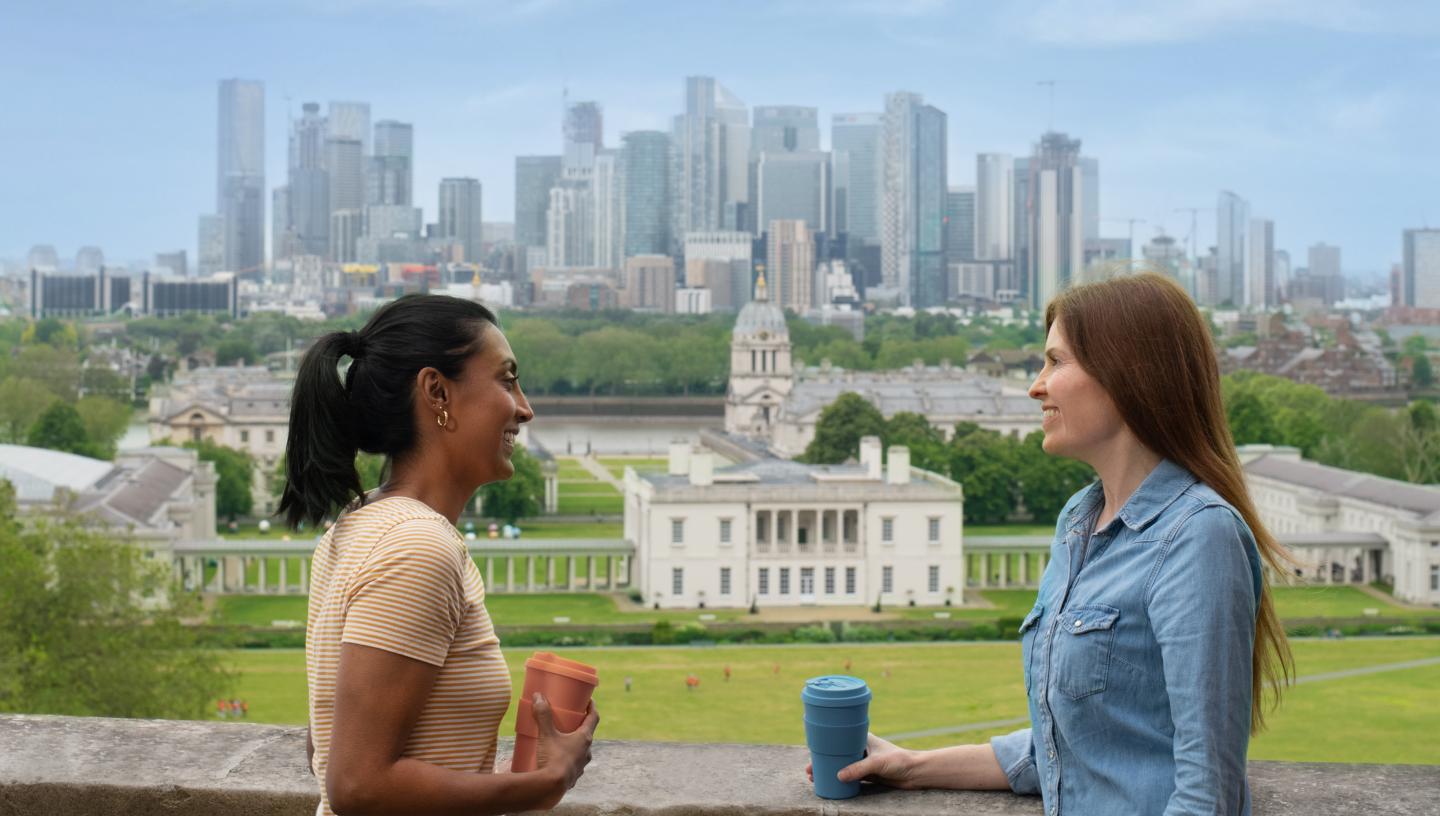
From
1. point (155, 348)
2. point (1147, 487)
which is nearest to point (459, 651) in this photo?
point (1147, 487)

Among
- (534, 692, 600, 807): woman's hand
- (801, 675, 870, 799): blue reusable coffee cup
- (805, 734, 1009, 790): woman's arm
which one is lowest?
(805, 734, 1009, 790): woman's arm

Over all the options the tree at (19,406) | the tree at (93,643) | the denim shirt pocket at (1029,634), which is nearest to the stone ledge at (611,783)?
the denim shirt pocket at (1029,634)

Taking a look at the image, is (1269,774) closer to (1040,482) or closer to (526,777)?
(526,777)

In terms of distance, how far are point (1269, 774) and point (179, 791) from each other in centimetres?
219

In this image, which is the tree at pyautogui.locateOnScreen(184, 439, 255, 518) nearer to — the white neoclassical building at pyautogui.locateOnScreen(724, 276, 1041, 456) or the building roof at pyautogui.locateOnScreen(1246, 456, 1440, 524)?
the white neoclassical building at pyautogui.locateOnScreen(724, 276, 1041, 456)

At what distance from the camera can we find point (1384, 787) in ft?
12.1

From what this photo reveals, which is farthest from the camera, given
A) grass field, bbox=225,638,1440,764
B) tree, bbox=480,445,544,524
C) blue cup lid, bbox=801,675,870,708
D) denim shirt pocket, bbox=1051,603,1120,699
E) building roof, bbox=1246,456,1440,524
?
tree, bbox=480,445,544,524

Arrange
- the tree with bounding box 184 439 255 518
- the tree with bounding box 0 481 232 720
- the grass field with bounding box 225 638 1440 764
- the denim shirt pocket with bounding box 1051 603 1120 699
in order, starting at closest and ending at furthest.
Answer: the denim shirt pocket with bounding box 1051 603 1120 699, the tree with bounding box 0 481 232 720, the grass field with bounding box 225 638 1440 764, the tree with bounding box 184 439 255 518

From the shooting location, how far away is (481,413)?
2879mm

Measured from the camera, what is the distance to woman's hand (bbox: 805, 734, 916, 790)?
11.5ft

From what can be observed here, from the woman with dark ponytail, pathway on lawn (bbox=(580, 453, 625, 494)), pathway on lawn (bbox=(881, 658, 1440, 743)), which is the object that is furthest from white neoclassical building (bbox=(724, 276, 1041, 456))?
the woman with dark ponytail

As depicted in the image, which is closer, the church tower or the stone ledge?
the stone ledge

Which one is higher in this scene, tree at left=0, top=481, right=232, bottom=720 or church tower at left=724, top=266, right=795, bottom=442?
church tower at left=724, top=266, right=795, bottom=442

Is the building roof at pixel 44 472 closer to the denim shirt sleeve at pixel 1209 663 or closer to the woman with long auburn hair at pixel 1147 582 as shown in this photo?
the woman with long auburn hair at pixel 1147 582
